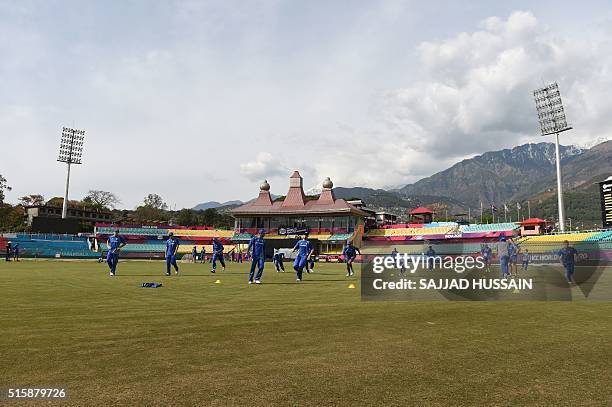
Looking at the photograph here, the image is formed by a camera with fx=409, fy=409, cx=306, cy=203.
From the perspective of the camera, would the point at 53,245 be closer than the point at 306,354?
No

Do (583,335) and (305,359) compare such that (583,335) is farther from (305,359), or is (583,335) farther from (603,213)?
(603,213)

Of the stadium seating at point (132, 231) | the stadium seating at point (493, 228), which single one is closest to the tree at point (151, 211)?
the stadium seating at point (132, 231)

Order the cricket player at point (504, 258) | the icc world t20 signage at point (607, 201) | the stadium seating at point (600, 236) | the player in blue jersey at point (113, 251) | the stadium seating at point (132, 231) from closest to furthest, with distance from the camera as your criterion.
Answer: the cricket player at point (504, 258) < the player in blue jersey at point (113, 251) < the icc world t20 signage at point (607, 201) < the stadium seating at point (600, 236) < the stadium seating at point (132, 231)

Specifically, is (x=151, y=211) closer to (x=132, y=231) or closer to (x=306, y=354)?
(x=132, y=231)

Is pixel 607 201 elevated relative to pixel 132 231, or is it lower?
elevated

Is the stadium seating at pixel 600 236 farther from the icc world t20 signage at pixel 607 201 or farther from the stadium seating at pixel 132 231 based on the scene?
the stadium seating at pixel 132 231

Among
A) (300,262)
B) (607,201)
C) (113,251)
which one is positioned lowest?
(300,262)

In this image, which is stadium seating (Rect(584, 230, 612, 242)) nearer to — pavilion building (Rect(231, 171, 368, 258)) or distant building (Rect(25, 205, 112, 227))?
pavilion building (Rect(231, 171, 368, 258))

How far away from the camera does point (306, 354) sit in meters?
5.70

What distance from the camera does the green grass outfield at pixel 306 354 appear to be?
13.8 ft

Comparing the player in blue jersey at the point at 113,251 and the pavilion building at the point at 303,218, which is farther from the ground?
the pavilion building at the point at 303,218

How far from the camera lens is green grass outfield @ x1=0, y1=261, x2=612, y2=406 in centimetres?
419

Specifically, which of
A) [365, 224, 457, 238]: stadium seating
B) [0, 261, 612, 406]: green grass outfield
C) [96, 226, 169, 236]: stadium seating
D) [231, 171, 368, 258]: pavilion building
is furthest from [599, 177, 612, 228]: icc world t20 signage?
[96, 226, 169, 236]: stadium seating
